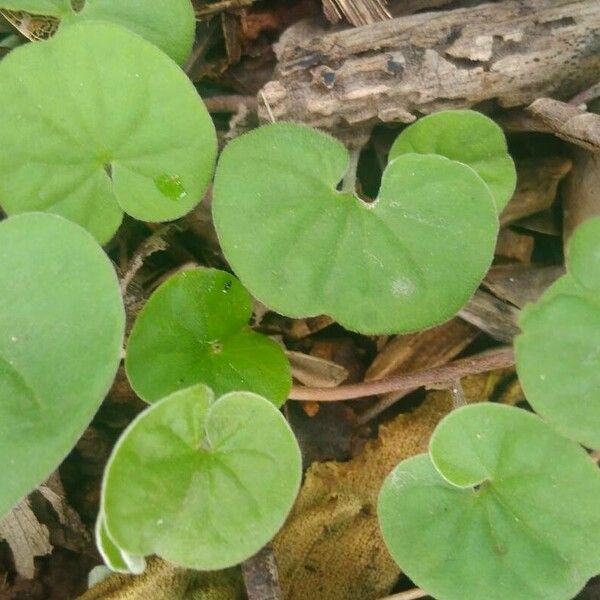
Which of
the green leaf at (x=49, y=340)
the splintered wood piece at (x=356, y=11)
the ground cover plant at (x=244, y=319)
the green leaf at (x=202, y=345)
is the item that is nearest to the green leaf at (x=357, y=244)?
the ground cover plant at (x=244, y=319)

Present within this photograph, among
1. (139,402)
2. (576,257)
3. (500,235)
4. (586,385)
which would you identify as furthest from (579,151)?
(139,402)

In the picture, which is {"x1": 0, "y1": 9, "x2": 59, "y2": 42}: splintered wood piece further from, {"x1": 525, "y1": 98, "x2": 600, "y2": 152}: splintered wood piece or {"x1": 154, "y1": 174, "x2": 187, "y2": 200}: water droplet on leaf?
{"x1": 525, "y1": 98, "x2": 600, "y2": 152}: splintered wood piece

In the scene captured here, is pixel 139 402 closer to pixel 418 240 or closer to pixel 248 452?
pixel 248 452

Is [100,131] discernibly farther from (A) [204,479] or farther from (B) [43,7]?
(A) [204,479]

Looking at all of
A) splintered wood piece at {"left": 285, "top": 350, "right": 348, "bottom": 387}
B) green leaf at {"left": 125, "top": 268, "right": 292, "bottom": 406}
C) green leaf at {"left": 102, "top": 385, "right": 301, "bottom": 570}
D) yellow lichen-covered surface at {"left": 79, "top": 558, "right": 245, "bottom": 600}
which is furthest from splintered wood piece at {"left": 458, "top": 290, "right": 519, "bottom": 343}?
yellow lichen-covered surface at {"left": 79, "top": 558, "right": 245, "bottom": 600}

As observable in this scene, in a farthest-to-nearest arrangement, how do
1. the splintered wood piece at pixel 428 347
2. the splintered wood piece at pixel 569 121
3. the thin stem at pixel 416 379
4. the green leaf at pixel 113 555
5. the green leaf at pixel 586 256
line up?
the splintered wood piece at pixel 428 347
the thin stem at pixel 416 379
the splintered wood piece at pixel 569 121
the green leaf at pixel 586 256
the green leaf at pixel 113 555

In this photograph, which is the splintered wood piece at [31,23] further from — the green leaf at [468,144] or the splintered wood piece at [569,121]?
the splintered wood piece at [569,121]

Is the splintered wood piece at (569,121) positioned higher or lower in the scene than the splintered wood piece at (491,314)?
higher
